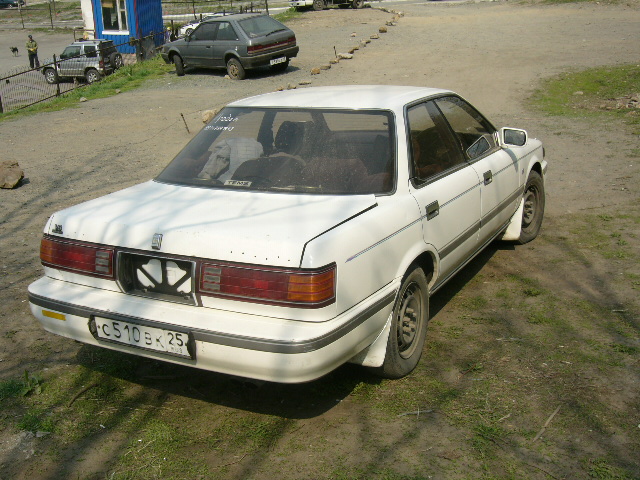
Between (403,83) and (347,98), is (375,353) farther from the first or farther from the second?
(403,83)

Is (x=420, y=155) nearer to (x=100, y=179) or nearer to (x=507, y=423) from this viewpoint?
(x=507, y=423)

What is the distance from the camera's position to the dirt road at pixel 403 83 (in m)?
5.38

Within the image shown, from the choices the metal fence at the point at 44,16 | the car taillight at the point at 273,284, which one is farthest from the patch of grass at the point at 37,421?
the metal fence at the point at 44,16

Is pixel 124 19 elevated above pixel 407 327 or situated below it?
below

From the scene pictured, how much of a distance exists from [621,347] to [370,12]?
31366 mm

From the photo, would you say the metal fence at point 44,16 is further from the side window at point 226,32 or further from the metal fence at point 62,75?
the side window at point 226,32

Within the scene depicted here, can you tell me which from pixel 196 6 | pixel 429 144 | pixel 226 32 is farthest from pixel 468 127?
pixel 196 6

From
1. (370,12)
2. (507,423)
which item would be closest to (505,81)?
(507,423)

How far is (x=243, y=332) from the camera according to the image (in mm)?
3248

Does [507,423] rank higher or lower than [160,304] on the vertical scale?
lower

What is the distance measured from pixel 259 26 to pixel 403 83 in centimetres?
556

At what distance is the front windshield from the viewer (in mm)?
4102

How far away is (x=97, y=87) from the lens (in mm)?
20156

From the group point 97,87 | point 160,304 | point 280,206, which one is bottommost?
point 97,87
